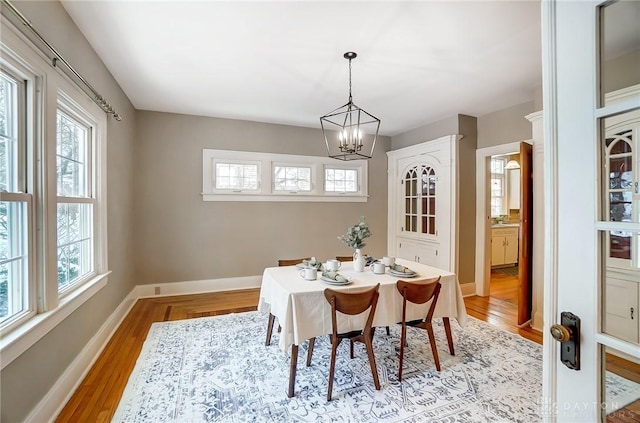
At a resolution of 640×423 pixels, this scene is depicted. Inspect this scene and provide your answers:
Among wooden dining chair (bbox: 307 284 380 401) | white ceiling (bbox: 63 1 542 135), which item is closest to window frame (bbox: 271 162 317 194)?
white ceiling (bbox: 63 1 542 135)

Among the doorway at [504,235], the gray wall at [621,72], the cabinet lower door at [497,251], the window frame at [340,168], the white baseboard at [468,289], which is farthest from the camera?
the cabinet lower door at [497,251]

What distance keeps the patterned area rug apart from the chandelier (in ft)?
6.09

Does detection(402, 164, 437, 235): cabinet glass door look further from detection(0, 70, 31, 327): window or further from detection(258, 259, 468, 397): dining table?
detection(0, 70, 31, 327): window

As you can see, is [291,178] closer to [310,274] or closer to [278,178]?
[278,178]

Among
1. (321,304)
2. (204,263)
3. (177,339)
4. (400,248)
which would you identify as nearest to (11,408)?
(177,339)

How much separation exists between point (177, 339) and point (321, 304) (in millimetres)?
1727

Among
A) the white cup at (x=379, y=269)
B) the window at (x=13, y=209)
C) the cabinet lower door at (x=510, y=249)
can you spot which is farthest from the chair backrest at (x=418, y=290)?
the cabinet lower door at (x=510, y=249)

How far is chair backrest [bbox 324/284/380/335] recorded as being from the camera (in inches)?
78.7

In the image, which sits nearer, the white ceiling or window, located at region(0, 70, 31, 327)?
window, located at region(0, 70, 31, 327)

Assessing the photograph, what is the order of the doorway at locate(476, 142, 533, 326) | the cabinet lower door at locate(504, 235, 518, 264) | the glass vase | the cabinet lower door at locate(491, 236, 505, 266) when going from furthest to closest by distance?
the cabinet lower door at locate(504, 235, 518, 264)
the cabinet lower door at locate(491, 236, 505, 266)
the doorway at locate(476, 142, 533, 326)
the glass vase

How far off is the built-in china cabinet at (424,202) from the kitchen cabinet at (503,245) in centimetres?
238

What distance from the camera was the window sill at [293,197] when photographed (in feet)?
14.9

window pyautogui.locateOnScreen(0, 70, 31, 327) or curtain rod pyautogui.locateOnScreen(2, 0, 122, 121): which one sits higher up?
curtain rod pyautogui.locateOnScreen(2, 0, 122, 121)

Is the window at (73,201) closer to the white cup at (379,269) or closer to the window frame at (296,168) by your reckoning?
the white cup at (379,269)
